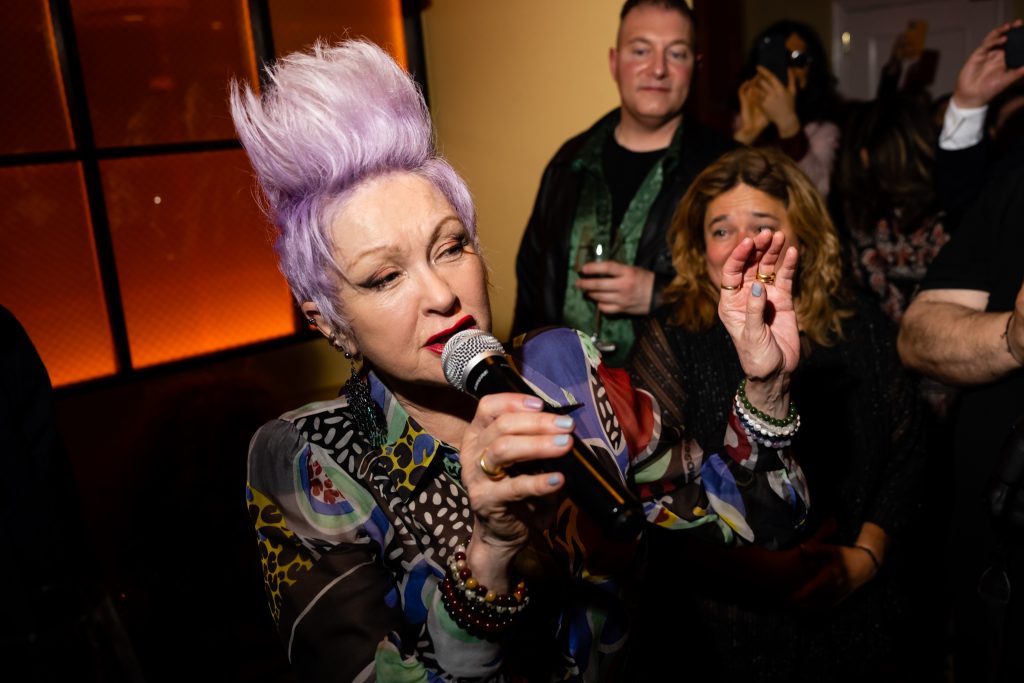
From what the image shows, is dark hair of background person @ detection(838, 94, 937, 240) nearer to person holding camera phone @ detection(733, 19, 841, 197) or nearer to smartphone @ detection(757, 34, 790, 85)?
person holding camera phone @ detection(733, 19, 841, 197)

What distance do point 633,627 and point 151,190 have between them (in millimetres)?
2680

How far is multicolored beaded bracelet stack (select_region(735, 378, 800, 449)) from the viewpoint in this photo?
1134 mm

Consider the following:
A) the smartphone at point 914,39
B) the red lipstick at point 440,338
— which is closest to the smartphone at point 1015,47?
the smartphone at point 914,39

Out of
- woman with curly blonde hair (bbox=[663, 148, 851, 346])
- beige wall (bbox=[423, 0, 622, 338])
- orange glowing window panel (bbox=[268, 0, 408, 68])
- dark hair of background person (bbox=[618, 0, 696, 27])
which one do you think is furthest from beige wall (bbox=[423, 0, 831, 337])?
woman with curly blonde hair (bbox=[663, 148, 851, 346])

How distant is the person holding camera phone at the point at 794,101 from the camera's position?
126 inches

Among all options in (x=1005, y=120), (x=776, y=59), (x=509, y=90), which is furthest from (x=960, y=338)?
(x=509, y=90)

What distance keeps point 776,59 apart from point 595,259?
5.81 ft

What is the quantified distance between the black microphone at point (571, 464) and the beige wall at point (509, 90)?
2.37m

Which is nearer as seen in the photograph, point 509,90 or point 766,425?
point 766,425

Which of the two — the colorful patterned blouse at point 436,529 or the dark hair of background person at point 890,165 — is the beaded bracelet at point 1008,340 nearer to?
the colorful patterned blouse at point 436,529

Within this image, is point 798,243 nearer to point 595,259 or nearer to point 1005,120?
point 595,259

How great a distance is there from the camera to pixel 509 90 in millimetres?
3387

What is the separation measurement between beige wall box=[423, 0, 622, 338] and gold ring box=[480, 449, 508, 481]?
249cm

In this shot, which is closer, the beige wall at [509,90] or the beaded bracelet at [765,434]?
the beaded bracelet at [765,434]
